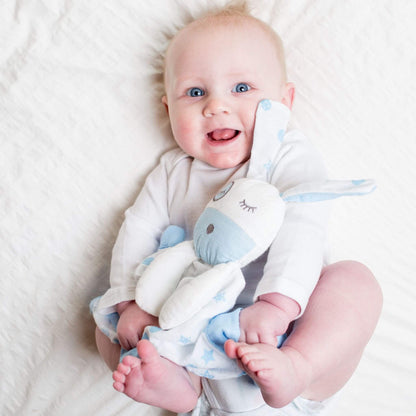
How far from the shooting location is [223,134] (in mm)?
1010

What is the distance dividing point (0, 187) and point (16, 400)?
47cm

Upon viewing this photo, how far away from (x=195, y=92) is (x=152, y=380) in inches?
20.6

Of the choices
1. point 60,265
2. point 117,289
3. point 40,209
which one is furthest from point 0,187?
point 117,289

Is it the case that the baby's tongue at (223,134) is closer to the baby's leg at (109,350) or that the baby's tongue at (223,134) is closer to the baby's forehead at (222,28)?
the baby's forehead at (222,28)

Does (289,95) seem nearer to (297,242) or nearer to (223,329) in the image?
(297,242)

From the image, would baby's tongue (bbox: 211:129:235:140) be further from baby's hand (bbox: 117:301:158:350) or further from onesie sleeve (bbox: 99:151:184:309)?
baby's hand (bbox: 117:301:158:350)

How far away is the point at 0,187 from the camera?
1.08 m

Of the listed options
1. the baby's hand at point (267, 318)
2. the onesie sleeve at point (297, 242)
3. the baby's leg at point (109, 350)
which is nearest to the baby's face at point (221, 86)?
the onesie sleeve at point (297, 242)

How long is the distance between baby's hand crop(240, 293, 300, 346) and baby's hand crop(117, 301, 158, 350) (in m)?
0.18

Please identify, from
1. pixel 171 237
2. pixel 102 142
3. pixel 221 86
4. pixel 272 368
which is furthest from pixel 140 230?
pixel 272 368

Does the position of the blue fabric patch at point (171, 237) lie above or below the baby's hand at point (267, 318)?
above

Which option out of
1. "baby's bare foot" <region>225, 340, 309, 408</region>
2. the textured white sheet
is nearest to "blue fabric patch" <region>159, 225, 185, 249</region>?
the textured white sheet

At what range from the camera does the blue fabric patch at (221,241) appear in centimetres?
85

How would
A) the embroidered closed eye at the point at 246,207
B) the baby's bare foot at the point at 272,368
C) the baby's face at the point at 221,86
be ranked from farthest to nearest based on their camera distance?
the baby's face at the point at 221,86 < the embroidered closed eye at the point at 246,207 < the baby's bare foot at the point at 272,368
